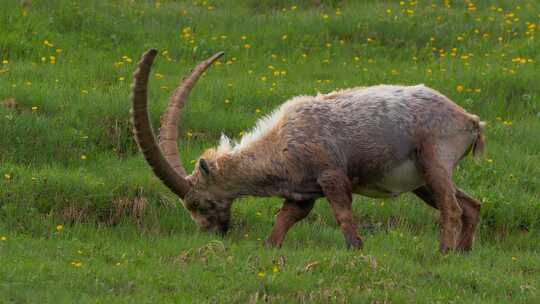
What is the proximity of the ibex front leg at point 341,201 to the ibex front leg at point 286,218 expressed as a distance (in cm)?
40

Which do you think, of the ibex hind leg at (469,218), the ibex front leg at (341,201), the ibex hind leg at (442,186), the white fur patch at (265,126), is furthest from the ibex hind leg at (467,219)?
the white fur patch at (265,126)

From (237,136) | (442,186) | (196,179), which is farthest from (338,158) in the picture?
(237,136)

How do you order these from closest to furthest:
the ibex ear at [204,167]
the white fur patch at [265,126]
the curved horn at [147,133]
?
the curved horn at [147,133] < the ibex ear at [204,167] < the white fur patch at [265,126]

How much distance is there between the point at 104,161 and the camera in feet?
46.9

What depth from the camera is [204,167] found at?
39.5 feet

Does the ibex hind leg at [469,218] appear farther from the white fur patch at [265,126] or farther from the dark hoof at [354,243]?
the white fur patch at [265,126]

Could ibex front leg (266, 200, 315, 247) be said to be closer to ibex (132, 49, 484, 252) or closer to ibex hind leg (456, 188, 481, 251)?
ibex (132, 49, 484, 252)

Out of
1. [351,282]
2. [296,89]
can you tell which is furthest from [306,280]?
[296,89]

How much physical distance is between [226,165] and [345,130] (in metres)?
1.29

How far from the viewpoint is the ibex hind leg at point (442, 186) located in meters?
11.9

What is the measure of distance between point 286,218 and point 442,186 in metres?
1.61

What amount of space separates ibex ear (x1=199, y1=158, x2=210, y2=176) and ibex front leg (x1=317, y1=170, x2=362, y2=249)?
3.96 feet

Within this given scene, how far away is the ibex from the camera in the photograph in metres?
11.8

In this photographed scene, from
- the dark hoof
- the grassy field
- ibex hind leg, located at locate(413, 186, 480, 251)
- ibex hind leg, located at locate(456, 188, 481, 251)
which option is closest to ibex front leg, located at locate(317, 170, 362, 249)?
the dark hoof
